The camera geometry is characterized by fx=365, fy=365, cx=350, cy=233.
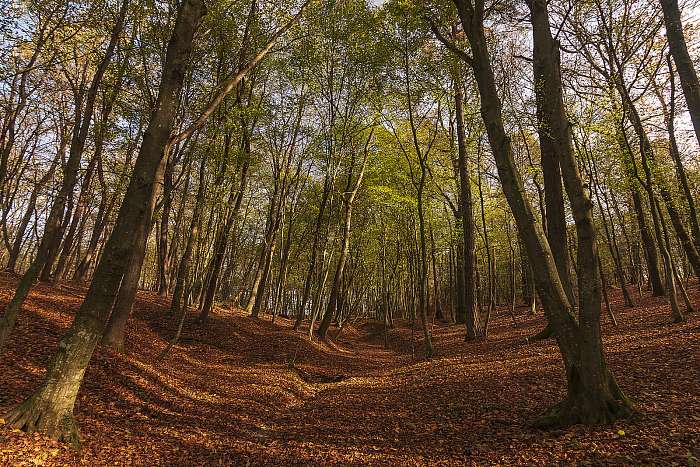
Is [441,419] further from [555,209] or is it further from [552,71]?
[555,209]

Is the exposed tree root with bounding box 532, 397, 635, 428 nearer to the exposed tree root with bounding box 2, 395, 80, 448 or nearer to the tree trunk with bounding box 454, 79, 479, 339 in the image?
the exposed tree root with bounding box 2, 395, 80, 448

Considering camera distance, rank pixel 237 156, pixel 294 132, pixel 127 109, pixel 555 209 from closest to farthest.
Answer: pixel 555 209 → pixel 127 109 → pixel 237 156 → pixel 294 132

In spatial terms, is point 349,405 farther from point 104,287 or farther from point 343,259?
point 343,259

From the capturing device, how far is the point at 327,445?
6.51 m

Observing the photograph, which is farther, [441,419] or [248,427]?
[248,427]

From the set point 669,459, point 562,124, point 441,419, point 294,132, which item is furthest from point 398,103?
point 669,459

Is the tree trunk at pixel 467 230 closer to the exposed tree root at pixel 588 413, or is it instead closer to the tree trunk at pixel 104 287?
the exposed tree root at pixel 588 413

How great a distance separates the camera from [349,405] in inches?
365

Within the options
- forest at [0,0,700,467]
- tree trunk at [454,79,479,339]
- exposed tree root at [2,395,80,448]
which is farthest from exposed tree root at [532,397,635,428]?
tree trunk at [454,79,479,339]

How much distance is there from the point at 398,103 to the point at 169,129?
1430cm

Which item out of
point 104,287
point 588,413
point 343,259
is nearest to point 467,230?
point 343,259

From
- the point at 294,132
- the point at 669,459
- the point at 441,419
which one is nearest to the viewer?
the point at 669,459

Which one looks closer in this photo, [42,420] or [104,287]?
[42,420]

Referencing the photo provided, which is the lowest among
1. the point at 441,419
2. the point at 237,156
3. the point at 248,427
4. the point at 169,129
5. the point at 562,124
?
the point at 248,427
